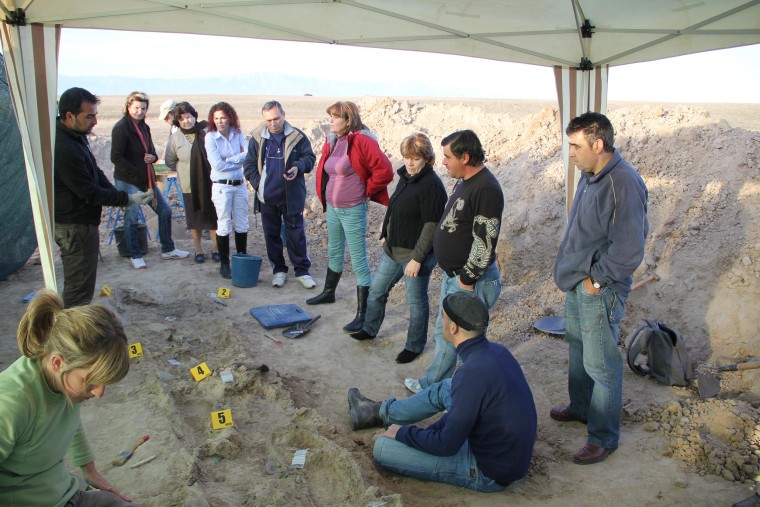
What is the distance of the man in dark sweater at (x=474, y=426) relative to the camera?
9.23 feet

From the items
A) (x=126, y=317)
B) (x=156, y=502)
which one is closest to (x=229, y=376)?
(x=156, y=502)

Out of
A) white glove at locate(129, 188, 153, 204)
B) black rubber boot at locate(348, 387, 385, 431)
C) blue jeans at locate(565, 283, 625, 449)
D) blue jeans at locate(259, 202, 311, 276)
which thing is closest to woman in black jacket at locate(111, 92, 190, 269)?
blue jeans at locate(259, 202, 311, 276)

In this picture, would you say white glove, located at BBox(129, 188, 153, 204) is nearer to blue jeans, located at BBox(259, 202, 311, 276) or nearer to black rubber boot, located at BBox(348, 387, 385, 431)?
blue jeans, located at BBox(259, 202, 311, 276)

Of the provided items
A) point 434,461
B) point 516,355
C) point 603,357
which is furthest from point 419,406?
point 516,355

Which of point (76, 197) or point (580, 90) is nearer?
point (76, 197)

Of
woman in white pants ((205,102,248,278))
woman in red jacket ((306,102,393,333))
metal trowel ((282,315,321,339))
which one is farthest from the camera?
woman in white pants ((205,102,248,278))

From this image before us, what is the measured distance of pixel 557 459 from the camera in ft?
11.4

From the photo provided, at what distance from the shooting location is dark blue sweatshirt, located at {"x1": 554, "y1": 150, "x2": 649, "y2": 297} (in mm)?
3078

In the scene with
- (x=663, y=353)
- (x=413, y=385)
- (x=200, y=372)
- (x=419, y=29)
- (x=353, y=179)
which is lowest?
(x=413, y=385)

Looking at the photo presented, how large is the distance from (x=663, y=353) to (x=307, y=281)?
150 inches

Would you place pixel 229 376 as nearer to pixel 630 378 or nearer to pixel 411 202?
pixel 411 202

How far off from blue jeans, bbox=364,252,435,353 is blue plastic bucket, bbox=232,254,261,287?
6.31 ft

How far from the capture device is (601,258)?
3.21 metres

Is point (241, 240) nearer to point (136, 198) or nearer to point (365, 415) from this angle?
point (136, 198)
